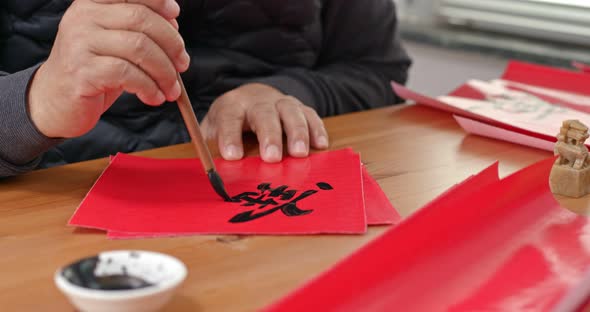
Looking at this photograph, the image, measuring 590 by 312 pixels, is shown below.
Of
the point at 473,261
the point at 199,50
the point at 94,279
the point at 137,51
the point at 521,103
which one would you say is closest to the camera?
the point at 94,279

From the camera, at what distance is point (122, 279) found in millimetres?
465

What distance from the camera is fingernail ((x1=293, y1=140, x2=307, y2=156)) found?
865mm

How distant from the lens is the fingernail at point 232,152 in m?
0.86

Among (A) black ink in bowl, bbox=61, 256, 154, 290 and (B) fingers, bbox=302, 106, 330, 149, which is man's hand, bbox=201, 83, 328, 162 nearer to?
(B) fingers, bbox=302, 106, 330, 149

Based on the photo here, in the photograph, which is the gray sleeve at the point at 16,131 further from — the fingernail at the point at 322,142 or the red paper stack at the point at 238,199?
the fingernail at the point at 322,142

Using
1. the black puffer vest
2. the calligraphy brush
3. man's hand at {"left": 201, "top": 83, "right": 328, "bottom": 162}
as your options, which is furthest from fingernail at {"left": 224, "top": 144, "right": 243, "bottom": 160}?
the black puffer vest

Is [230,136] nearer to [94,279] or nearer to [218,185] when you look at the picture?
[218,185]

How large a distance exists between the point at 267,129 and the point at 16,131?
276 millimetres

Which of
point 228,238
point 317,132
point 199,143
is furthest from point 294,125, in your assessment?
point 228,238

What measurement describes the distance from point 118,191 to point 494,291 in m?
0.38

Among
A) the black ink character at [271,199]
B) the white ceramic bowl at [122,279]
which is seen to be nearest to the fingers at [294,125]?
the black ink character at [271,199]

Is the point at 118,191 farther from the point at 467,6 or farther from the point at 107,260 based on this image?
the point at 467,6

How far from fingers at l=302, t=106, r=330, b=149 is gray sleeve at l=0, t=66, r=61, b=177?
1.00ft

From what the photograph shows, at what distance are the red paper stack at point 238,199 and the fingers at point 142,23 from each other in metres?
0.14
